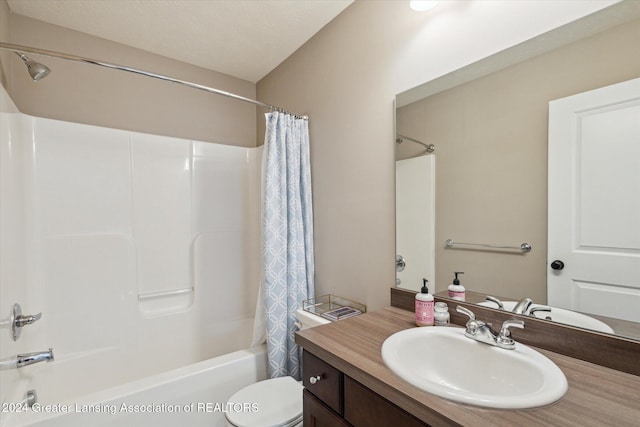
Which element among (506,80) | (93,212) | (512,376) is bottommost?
(512,376)

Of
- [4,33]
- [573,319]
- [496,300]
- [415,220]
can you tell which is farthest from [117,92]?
[573,319]

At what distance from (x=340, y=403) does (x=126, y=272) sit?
5.73ft

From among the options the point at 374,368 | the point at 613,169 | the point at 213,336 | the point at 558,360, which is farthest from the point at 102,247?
the point at 613,169

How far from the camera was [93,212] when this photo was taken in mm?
1854

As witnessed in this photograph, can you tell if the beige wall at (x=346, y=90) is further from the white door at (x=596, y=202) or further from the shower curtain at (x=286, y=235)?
the white door at (x=596, y=202)

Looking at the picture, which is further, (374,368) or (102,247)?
(102,247)

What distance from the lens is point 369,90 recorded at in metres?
1.57

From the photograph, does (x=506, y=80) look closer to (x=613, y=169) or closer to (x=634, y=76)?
(x=634, y=76)

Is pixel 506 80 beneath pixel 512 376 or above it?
above

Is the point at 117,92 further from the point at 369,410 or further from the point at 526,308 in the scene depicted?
the point at 526,308

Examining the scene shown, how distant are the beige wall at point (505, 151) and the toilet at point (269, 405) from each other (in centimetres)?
82

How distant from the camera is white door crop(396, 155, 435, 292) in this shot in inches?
52.2

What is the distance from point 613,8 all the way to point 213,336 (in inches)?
107

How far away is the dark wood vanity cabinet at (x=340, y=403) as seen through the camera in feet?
2.42
